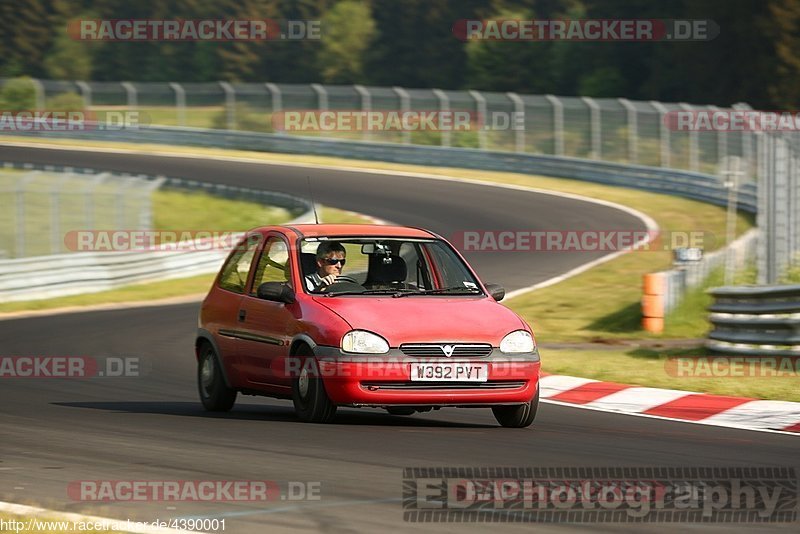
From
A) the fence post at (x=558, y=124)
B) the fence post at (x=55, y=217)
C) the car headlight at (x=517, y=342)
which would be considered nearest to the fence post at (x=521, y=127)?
the fence post at (x=558, y=124)

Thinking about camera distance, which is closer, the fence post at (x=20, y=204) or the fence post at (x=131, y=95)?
the fence post at (x=20, y=204)

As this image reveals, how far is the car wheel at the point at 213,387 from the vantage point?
11.8 meters

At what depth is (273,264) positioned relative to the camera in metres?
11.5

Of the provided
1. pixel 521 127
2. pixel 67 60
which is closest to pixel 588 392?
pixel 521 127

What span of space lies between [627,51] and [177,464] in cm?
7062

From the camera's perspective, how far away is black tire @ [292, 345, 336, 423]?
409 inches

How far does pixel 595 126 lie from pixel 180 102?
698 inches

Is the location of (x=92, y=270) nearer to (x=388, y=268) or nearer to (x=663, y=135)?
(x=388, y=268)

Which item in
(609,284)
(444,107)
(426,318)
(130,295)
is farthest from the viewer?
(444,107)

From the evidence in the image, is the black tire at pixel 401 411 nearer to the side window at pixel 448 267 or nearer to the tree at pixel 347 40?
the side window at pixel 448 267

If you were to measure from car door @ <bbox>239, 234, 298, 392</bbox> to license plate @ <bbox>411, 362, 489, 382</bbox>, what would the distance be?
105 cm

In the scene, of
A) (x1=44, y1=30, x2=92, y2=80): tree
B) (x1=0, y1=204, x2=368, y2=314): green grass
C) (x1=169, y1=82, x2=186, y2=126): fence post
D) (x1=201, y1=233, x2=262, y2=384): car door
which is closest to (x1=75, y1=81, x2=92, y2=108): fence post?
(x1=169, y1=82, x2=186, y2=126): fence post

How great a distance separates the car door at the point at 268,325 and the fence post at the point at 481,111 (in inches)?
1413

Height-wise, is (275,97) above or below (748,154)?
above
